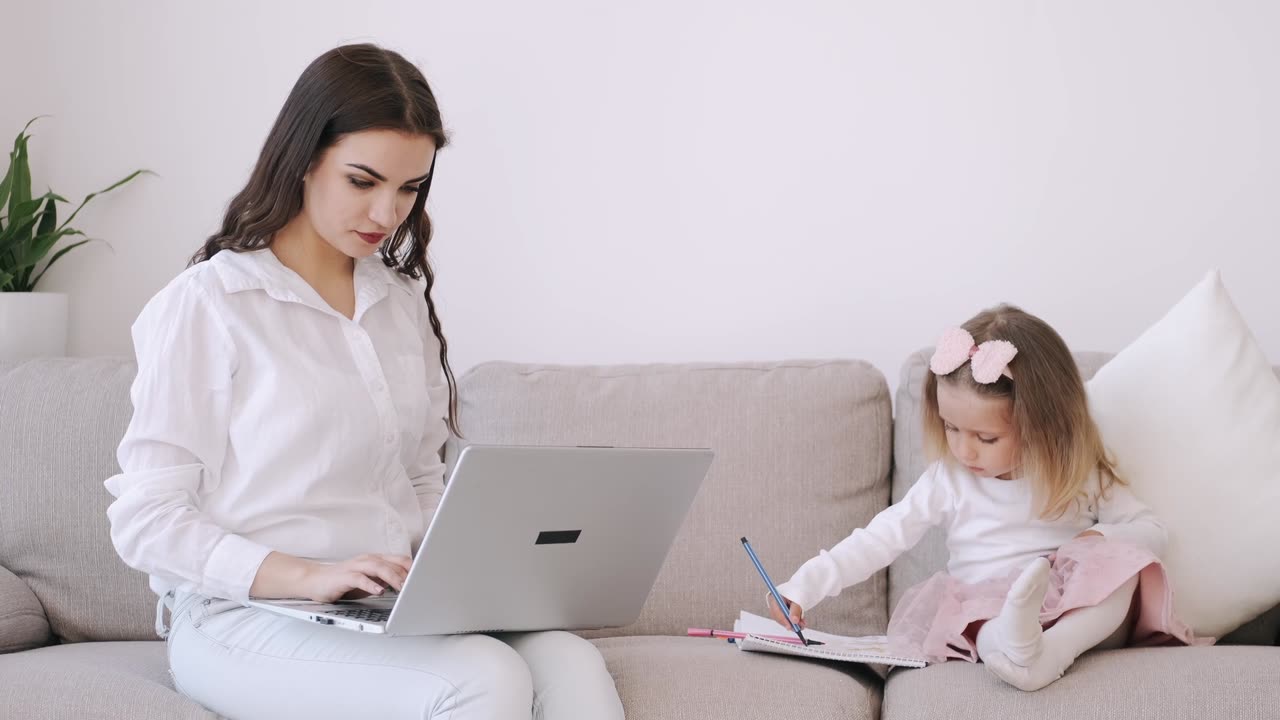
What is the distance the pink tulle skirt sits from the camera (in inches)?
61.9

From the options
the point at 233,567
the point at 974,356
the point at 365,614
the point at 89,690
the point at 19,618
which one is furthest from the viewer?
the point at 19,618

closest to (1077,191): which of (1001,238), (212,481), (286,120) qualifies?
(1001,238)

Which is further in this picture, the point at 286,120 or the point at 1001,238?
the point at 1001,238

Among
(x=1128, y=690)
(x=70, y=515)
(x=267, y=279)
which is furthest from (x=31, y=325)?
(x=1128, y=690)

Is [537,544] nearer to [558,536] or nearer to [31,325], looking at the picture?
[558,536]

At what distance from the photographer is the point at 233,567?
1.39 meters

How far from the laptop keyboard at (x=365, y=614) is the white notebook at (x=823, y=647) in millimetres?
518

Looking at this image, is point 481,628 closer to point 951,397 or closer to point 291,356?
point 291,356

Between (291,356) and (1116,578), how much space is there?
1.07 metres

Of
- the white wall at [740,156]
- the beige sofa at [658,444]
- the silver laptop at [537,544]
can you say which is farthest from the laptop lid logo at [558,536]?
the white wall at [740,156]

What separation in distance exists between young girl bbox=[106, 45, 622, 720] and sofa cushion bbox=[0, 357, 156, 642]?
0.36m

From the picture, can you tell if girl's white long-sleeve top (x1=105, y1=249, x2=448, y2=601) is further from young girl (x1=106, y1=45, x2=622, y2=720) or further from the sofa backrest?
the sofa backrest

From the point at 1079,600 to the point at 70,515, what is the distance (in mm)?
1493

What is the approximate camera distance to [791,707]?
1.47m
